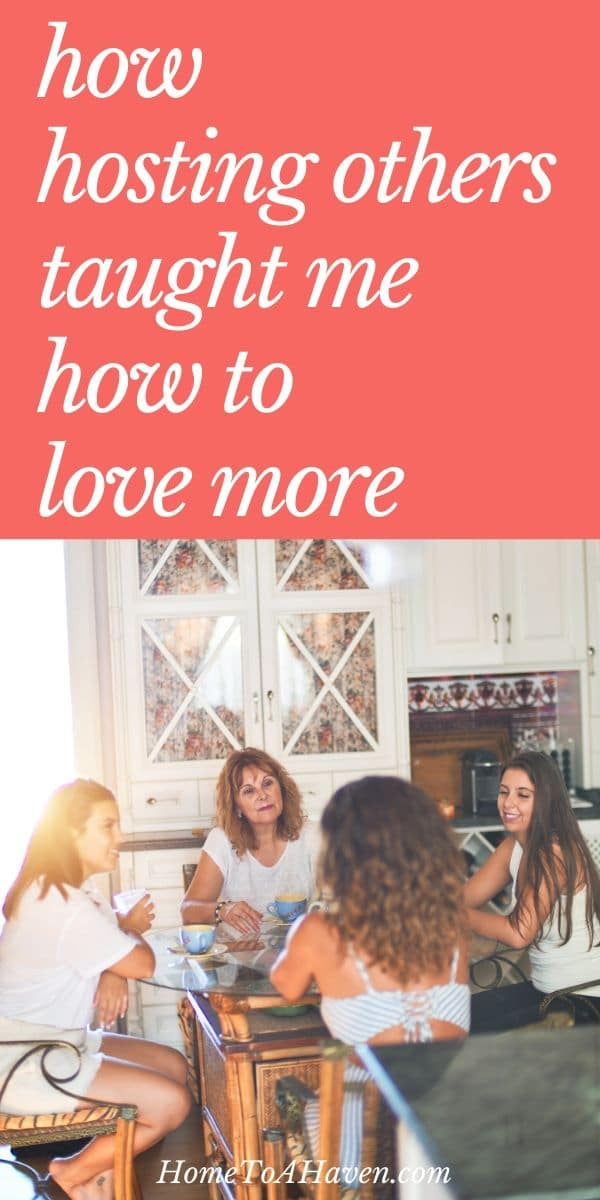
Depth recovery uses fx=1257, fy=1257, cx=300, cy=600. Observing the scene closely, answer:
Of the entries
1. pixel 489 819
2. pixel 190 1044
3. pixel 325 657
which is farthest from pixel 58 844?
pixel 489 819

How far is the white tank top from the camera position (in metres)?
2.78

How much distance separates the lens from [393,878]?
1982 mm

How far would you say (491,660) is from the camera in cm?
441

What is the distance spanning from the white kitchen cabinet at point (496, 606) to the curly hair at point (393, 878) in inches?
91.8

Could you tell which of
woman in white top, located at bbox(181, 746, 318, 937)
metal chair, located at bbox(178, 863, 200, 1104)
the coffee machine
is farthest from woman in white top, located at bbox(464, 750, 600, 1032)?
the coffee machine

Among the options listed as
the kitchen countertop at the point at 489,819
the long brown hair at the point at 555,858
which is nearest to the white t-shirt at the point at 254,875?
the long brown hair at the point at 555,858

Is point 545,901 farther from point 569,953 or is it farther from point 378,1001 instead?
point 378,1001

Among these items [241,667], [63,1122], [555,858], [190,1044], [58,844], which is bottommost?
[190,1044]

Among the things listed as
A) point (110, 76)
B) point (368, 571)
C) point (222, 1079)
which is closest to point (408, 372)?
point (368, 571)

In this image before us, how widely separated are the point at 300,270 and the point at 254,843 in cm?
162

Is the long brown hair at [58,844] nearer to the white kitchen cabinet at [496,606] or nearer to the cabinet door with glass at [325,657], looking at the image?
the cabinet door with glass at [325,657]

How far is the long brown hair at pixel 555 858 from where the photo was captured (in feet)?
9.04

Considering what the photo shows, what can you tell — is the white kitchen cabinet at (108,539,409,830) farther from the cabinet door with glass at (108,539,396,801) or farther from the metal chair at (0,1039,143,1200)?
the metal chair at (0,1039,143,1200)

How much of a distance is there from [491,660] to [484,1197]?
3107mm
